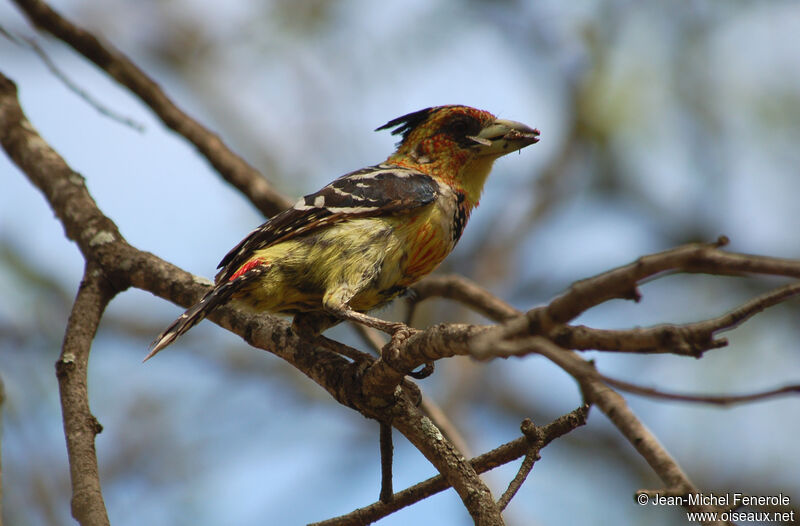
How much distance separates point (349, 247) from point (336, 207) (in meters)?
0.32

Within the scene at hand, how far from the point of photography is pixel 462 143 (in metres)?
4.89

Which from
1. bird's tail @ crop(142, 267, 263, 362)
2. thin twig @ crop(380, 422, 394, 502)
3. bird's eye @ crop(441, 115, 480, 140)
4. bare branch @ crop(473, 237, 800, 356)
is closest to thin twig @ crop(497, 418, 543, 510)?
thin twig @ crop(380, 422, 394, 502)

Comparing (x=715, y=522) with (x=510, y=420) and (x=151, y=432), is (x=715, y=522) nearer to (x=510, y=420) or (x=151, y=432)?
(x=151, y=432)

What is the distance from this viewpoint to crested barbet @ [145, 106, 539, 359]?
3.93 metres

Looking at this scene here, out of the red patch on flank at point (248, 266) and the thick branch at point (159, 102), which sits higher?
the thick branch at point (159, 102)

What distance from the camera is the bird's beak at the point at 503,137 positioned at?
15.4 ft

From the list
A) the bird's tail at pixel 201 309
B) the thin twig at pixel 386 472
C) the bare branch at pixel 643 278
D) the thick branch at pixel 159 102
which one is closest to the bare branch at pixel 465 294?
the thick branch at pixel 159 102

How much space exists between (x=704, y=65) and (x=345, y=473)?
7312 millimetres

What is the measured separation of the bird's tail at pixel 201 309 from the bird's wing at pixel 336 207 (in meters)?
0.22

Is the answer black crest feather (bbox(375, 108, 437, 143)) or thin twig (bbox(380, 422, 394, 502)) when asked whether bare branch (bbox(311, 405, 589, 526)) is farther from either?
black crest feather (bbox(375, 108, 437, 143))

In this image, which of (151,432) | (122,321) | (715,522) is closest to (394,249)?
(715,522)

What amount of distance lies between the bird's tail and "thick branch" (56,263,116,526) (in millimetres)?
323

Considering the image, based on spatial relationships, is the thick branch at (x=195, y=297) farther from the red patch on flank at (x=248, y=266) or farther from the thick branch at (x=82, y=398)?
the red patch on flank at (x=248, y=266)

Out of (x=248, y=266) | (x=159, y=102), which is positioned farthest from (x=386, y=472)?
(x=159, y=102)
